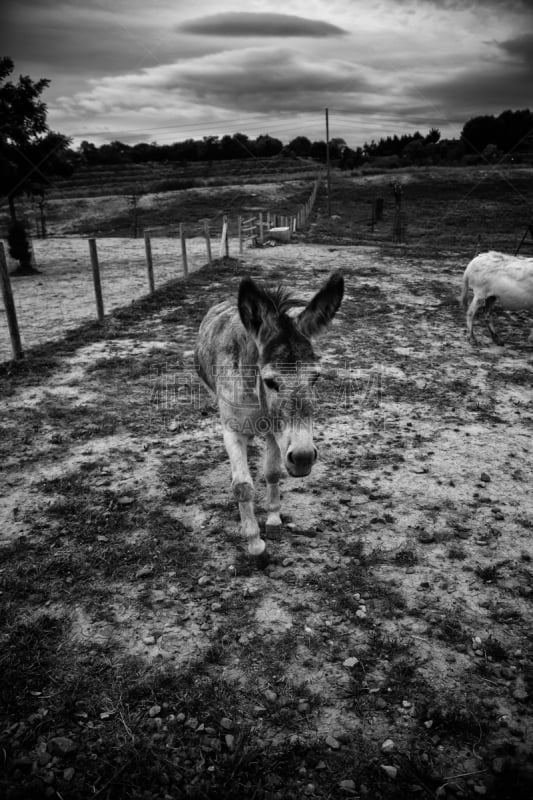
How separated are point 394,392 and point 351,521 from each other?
3.56 metres

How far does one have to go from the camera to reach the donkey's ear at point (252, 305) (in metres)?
3.29

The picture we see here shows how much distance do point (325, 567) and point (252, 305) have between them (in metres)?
2.36

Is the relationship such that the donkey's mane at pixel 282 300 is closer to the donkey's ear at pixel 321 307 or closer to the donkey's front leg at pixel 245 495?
the donkey's ear at pixel 321 307

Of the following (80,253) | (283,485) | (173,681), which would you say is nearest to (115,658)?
(173,681)

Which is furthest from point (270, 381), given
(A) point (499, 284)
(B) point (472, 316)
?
(A) point (499, 284)

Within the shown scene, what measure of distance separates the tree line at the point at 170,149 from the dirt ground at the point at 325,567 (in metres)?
15.4

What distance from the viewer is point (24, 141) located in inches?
765

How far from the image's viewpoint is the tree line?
19031 millimetres

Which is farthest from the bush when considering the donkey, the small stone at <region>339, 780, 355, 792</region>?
the small stone at <region>339, 780, 355, 792</region>

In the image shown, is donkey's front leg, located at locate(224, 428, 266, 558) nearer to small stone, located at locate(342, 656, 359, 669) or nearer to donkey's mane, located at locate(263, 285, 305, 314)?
small stone, located at locate(342, 656, 359, 669)

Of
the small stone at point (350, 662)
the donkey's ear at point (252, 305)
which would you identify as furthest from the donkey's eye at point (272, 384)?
the small stone at point (350, 662)

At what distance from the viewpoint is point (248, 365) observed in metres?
3.97

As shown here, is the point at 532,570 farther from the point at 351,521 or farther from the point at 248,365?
the point at 248,365

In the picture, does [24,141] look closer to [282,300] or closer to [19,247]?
[19,247]
